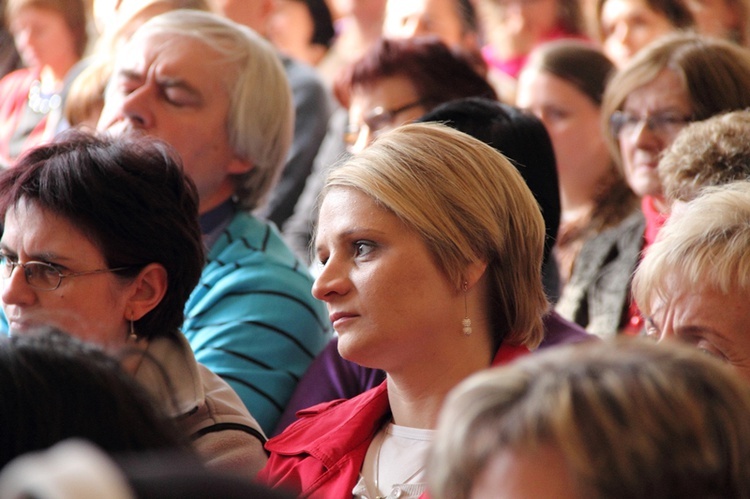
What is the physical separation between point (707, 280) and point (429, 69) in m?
1.48

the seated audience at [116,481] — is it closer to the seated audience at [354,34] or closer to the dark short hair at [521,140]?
the dark short hair at [521,140]

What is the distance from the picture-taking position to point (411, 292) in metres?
1.81

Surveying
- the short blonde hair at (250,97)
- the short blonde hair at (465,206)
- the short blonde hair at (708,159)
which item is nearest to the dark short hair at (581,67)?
the short blonde hair at (250,97)

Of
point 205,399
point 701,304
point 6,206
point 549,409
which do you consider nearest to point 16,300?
point 6,206

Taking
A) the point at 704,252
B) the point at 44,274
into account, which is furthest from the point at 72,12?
the point at 704,252

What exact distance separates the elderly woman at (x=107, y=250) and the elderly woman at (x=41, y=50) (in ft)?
7.84

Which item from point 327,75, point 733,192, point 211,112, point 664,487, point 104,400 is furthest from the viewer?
point 327,75

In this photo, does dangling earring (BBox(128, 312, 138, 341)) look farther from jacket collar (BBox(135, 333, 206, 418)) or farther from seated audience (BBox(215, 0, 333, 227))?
seated audience (BBox(215, 0, 333, 227))

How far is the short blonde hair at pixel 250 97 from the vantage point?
280 centimetres

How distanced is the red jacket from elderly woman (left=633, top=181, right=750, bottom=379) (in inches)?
11.1

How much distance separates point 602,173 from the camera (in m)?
3.48

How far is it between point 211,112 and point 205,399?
1041 mm

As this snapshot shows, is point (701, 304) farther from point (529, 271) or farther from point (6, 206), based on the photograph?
point (6, 206)

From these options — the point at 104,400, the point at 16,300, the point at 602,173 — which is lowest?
the point at 602,173
